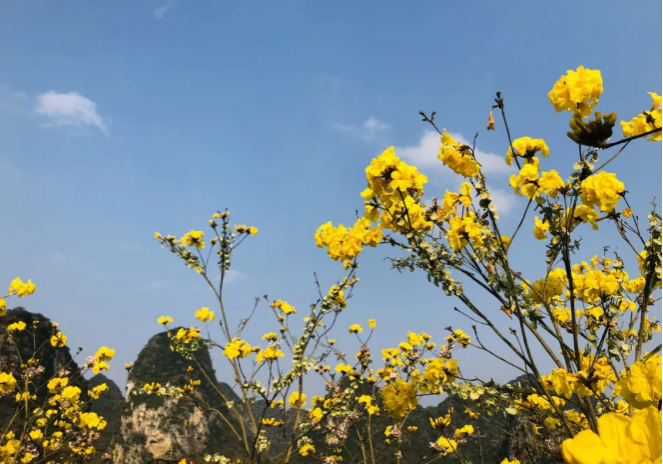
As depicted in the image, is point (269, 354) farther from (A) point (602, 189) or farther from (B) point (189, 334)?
(A) point (602, 189)

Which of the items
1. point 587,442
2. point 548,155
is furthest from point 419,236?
point 587,442

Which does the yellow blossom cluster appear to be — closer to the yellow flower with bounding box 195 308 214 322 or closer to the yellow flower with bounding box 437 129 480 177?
the yellow flower with bounding box 437 129 480 177

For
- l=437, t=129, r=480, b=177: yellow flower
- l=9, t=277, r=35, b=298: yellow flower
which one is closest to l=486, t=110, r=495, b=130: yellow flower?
l=437, t=129, r=480, b=177: yellow flower

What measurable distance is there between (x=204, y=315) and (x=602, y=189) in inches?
186

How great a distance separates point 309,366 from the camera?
437 cm

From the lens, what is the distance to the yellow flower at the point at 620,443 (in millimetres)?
626

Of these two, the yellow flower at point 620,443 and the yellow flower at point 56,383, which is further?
the yellow flower at point 56,383

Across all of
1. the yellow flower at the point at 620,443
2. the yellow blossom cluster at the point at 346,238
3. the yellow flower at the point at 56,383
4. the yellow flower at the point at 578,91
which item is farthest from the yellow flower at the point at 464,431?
the yellow flower at the point at 56,383

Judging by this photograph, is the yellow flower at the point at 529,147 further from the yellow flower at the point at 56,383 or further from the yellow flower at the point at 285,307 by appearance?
the yellow flower at the point at 56,383

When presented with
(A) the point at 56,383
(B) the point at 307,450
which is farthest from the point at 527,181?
(A) the point at 56,383

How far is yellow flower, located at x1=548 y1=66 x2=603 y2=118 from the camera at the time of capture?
1759mm

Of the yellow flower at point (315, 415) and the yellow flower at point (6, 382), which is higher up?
the yellow flower at point (6, 382)

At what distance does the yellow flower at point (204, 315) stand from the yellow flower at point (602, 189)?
459 cm

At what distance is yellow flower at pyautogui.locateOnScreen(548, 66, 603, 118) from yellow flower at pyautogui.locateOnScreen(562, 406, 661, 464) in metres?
1.58
